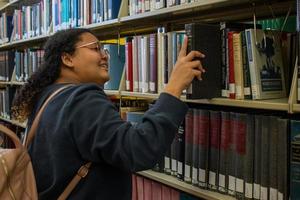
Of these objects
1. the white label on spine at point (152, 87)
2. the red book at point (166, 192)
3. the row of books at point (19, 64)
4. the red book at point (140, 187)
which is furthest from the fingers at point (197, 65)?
the row of books at point (19, 64)

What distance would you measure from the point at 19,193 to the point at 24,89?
46 centimetres

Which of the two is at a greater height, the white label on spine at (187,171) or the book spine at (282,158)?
the book spine at (282,158)

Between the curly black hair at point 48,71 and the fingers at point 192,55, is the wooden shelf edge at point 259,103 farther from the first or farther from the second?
the curly black hair at point 48,71

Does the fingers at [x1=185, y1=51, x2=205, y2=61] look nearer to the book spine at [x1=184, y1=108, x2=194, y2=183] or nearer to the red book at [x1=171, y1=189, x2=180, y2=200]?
the book spine at [x1=184, y1=108, x2=194, y2=183]

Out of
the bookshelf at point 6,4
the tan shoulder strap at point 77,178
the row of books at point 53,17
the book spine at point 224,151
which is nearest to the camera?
the tan shoulder strap at point 77,178

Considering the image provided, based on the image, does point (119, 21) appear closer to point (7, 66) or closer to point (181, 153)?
point (181, 153)

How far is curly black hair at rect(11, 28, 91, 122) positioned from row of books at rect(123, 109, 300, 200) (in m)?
0.52

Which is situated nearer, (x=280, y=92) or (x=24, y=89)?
(x=280, y=92)

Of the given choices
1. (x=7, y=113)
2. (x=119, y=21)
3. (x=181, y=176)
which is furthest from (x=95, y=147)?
(x=7, y=113)

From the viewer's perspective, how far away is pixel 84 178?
118 cm

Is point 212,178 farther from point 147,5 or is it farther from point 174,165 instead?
point 147,5

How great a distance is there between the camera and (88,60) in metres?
1.39

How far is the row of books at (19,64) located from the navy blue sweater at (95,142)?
1953 millimetres

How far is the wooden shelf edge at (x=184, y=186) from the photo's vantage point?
141 cm
